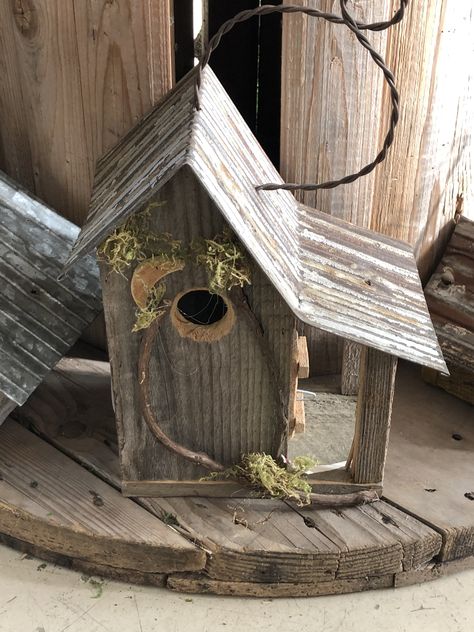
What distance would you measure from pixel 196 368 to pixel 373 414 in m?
0.36

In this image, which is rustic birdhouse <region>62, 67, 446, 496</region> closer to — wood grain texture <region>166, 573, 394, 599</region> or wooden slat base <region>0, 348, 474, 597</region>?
wooden slat base <region>0, 348, 474, 597</region>

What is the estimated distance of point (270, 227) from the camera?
4.79 feet

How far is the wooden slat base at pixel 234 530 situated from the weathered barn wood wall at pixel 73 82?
0.70 meters

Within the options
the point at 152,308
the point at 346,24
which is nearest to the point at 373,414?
the point at 152,308

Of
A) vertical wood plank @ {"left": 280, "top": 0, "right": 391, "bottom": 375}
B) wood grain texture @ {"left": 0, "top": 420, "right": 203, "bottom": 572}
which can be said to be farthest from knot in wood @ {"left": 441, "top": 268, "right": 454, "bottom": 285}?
wood grain texture @ {"left": 0, "top": 420, "right": 203, "bottom": 572}

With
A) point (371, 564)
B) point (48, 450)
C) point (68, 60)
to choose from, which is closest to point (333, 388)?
point (371, 564)

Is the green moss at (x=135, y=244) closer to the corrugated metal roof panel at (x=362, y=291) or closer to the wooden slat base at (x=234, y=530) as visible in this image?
the corrugated metal roof panel at (x=362, y=291)

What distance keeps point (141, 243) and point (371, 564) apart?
0.77m

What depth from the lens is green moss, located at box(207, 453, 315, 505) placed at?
64.3 inches

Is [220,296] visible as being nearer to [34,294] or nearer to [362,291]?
[362,291]

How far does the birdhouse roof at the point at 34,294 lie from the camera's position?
1.67m

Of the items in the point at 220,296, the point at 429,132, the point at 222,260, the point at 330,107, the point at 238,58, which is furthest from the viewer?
the point at 238,58

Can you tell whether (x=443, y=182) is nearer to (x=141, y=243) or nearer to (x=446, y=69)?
(x=446, y=69)

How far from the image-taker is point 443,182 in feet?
6.63
